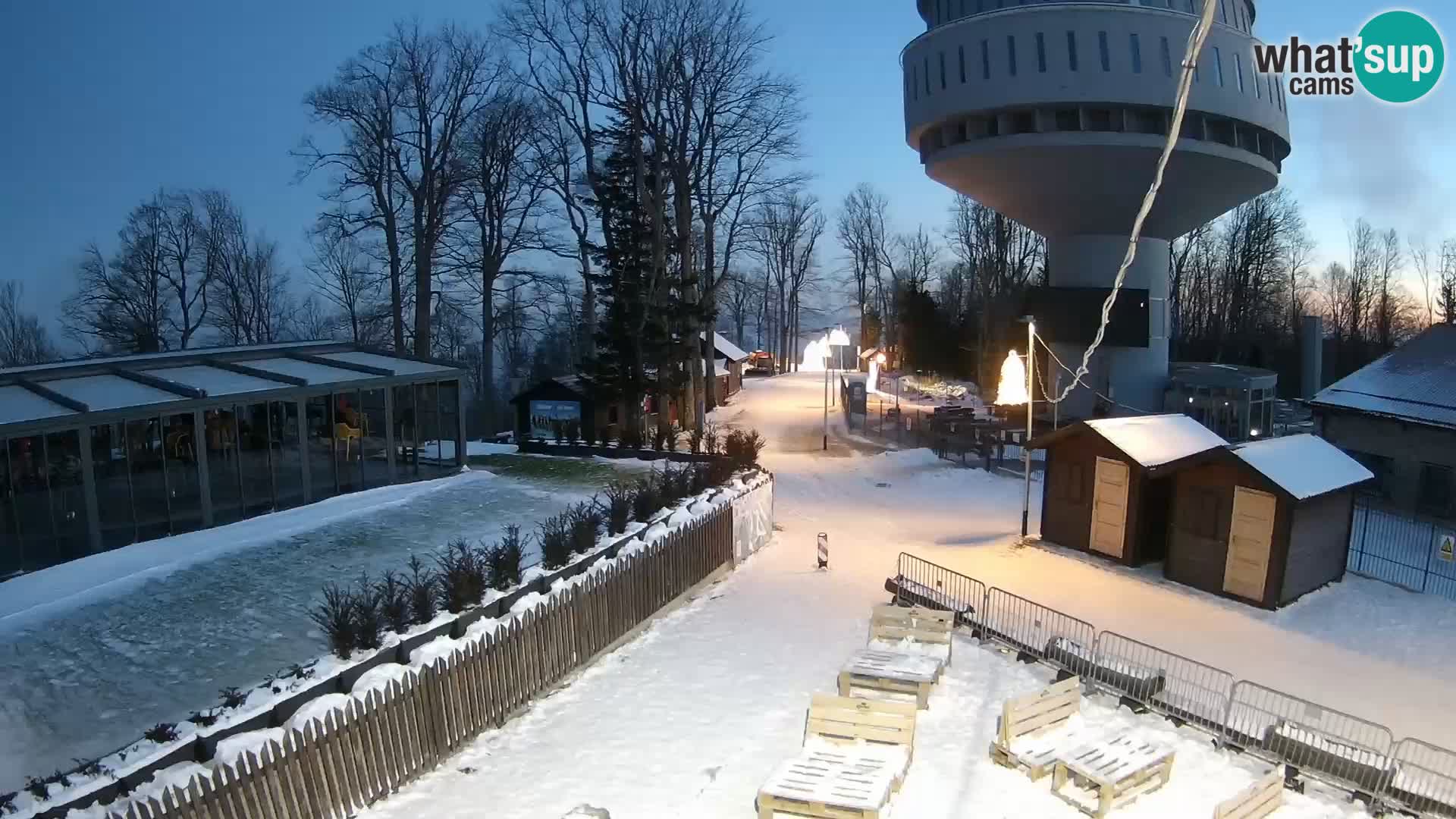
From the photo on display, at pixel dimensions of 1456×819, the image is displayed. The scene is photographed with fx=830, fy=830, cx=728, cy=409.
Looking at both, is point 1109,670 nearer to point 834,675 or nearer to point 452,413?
point 834,675

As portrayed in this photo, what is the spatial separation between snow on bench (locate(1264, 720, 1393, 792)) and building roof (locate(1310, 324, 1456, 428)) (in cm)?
1657

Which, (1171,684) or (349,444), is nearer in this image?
(1171,684)

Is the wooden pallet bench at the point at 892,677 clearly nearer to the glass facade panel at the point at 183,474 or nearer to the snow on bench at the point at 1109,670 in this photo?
the snow on bench at the point at 1109,670

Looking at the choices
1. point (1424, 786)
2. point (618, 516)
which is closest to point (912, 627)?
point (618, 516)

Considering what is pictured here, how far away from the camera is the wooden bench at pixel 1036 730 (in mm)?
9336

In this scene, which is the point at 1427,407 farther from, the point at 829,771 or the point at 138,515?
the point at 138,515

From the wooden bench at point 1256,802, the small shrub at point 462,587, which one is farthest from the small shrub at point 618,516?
the wooden bench at point 1256,802

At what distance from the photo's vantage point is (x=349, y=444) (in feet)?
71.9

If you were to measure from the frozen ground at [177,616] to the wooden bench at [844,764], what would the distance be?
7078mm

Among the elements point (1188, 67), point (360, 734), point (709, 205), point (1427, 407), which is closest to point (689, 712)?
point (360, 734)

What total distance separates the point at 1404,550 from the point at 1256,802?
611 inches

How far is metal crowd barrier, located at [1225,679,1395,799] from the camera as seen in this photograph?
9000 mm

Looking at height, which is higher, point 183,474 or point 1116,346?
point 1116,346

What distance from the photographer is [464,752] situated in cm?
984
